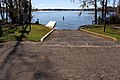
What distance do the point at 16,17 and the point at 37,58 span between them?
2681 centimetres

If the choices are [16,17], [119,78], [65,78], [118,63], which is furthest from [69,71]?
[16,17]

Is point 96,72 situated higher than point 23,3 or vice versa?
point 23,3

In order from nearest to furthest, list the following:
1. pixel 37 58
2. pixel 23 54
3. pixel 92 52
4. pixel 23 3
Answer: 1. pixel 37 58
2. pixel 23 54
3. pixel 92 52
4. pixel 23 3

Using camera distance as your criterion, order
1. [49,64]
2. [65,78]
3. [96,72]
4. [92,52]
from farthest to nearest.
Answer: [92,52] → [49,64] → [96,72] → [65,78]

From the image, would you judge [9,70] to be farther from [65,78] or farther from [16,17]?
[16,17]

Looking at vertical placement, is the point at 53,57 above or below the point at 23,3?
below

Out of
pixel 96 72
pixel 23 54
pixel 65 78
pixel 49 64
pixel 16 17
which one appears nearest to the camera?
pixel 65 78

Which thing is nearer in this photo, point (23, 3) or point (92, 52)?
point (92, 52)

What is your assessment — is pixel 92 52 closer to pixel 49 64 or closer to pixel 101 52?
pixel 101 52

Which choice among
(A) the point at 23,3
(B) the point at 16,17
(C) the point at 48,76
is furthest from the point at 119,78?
(A) the point at 23,3

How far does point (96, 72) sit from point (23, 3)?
33.9 metres

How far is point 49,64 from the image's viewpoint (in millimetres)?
9070

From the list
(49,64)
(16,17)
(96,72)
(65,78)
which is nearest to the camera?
(65,78)

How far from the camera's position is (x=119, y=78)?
743cm
